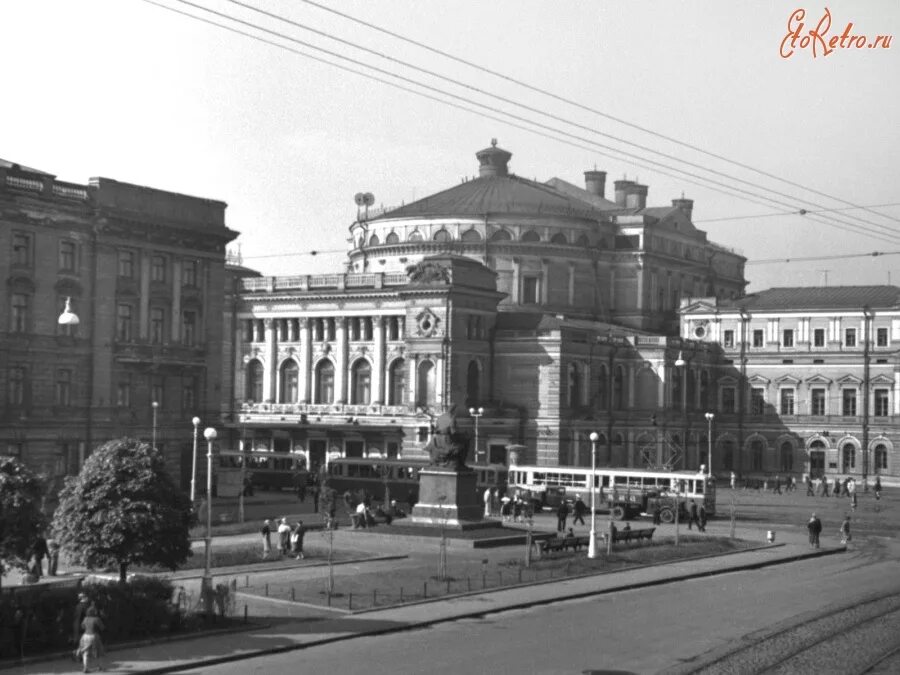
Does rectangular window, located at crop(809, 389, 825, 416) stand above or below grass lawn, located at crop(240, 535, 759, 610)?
above

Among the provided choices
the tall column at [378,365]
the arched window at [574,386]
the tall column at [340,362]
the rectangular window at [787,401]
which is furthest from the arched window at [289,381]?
the rectangular window at [787,401]

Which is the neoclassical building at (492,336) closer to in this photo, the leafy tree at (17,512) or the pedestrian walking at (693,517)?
the pedestrian walking at (693,517)

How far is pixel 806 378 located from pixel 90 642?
318 feet

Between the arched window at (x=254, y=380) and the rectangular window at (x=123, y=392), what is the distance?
45.0 m

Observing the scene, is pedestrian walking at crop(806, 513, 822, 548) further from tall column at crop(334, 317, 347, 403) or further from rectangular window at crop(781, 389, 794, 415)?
rectangular window at crop(781, 389, 794, 415)

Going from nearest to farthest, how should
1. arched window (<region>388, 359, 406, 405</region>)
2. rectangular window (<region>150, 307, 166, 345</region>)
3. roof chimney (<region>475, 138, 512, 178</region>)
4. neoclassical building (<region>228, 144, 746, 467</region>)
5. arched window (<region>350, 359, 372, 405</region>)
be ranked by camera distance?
rectangular window (<region>150, 307, 166, 345</region>), neoclassical building (<region>228, 144, 746, 467</region>), arched window (<region>388, 359, 406, 405</region>), arched window (<region>350, 359, 372, 405</region>), roof chimney (<region>475, 138, 512, 178</region>)

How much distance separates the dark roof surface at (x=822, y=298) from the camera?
11503 centimetres

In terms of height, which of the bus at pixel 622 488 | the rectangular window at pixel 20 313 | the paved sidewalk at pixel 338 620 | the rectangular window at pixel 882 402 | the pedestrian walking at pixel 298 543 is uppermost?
the rectangular window at pixel 20 313

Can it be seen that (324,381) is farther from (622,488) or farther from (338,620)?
(338,620)

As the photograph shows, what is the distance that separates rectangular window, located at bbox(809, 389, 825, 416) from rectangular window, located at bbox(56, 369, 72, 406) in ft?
226

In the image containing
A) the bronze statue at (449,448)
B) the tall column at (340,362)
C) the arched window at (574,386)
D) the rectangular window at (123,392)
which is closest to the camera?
the bronze statue at (449,448)

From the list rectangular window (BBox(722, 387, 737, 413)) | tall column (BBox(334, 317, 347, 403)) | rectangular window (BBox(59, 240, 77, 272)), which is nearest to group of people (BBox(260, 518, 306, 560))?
rectangular window (BBox(59, 240, 77, 272))

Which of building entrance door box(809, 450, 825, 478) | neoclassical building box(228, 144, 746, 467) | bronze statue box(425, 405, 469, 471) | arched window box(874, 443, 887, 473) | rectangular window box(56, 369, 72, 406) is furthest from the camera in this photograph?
building entrance door box(809, 450, 825, 478)

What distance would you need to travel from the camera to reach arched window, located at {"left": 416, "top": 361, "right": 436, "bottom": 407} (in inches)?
4013
